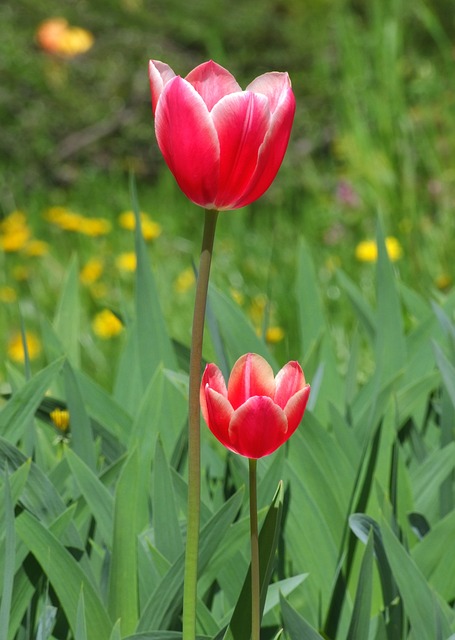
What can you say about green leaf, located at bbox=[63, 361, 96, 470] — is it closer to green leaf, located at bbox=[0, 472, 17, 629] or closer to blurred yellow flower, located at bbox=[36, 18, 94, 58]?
green leaf, located at bbox=[0, 472, 17, 629]

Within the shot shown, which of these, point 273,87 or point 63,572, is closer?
point 273,87

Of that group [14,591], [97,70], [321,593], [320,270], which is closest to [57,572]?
[14,591]

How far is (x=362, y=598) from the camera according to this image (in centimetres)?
85

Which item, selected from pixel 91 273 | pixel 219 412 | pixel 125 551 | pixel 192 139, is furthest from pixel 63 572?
pixel 91 273

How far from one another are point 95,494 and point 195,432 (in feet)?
1.27

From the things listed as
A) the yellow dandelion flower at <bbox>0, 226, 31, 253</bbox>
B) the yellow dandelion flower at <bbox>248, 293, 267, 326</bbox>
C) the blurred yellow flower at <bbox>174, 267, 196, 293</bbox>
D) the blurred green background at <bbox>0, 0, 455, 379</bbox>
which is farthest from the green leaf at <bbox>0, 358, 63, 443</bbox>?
the yellow dandelion flower at <bbox>0, 226, 31, 253</bbox>

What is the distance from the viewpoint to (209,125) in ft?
2.19

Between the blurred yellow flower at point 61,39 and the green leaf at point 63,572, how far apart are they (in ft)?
11.2

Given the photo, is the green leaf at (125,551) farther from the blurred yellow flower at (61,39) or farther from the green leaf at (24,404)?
the blurred yellow flower at (61,39)

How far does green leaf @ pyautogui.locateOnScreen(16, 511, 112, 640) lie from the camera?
2.91ft

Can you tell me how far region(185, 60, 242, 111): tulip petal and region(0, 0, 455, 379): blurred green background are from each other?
1.39 metres

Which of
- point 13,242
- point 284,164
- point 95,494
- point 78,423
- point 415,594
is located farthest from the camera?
point 284,164

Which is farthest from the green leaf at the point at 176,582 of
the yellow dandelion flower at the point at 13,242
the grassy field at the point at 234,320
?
the yellow dandelion flower at the point at 13,242

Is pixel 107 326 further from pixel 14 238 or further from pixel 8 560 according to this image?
pixel 8 560
